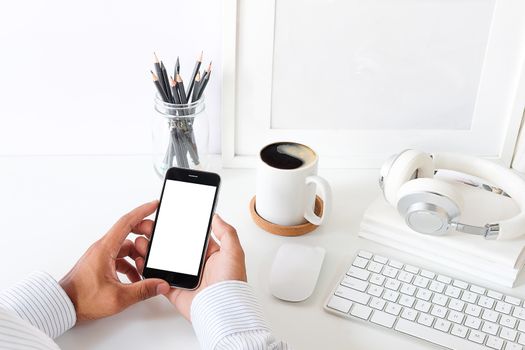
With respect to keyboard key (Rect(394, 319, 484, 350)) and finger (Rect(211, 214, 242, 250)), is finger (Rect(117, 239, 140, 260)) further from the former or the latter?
keyboard key (Rect(394, 319, 484, 350))

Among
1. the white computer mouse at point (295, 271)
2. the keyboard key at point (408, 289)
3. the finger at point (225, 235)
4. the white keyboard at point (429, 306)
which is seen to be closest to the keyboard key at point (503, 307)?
the white keyboard at point (429, 306)

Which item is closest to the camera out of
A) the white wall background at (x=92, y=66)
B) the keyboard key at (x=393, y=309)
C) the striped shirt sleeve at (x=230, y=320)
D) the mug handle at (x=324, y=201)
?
the striped shirt sleeve at (x=230, y=320)

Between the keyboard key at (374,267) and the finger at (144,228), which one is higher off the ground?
Result: the finger at (144,228)

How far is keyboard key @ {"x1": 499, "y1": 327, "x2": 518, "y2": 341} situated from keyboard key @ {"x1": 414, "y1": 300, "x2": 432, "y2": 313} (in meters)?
0.09

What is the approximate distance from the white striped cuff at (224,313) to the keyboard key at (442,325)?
216mm

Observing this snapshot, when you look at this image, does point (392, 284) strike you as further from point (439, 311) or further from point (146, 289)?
point (146, 289)

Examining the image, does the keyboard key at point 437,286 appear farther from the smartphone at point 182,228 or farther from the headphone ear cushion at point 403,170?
the smartphone at point 182,228

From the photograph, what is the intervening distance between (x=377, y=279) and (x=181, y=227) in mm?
269

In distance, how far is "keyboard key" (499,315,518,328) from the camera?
802mm

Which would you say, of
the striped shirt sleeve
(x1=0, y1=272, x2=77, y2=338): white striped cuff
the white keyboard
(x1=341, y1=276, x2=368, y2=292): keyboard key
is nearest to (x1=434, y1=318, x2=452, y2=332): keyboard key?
the white keyboard

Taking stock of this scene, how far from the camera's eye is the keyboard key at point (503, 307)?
82 centimetres

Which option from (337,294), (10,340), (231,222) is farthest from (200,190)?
(10,340)

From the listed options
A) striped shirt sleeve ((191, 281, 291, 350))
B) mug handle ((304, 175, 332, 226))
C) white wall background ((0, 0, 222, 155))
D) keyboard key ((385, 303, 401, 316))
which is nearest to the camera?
striped shirt sleeve ((191, 281, 291, 350))

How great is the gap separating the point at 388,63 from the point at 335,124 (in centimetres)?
13
